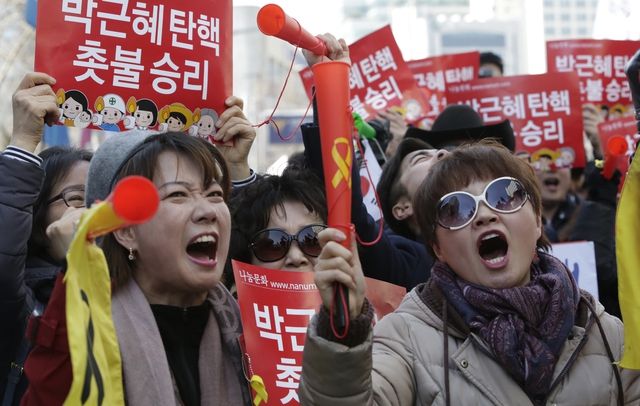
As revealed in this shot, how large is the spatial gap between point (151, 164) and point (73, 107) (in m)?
0.71

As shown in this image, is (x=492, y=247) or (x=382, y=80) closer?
(x=492, y=247)

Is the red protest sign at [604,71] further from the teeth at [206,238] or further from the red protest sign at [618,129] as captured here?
the teeth at [206,238]

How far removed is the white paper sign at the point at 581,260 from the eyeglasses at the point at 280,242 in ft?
5.53

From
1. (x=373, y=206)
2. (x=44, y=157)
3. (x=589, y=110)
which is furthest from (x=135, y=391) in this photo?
(x=589, y=110)

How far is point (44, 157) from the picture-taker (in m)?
3.89

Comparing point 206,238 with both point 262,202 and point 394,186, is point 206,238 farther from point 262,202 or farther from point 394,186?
point 394,186

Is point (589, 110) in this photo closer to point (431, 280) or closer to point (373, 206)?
point (373, 206)

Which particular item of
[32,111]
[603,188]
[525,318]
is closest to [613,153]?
[603,188]

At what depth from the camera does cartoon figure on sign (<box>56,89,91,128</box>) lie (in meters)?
3.37

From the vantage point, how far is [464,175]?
116 inches

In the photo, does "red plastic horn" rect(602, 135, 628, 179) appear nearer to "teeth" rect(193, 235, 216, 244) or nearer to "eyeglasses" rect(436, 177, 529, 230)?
"eyeglasses" rect(436, 177, 529, 230)

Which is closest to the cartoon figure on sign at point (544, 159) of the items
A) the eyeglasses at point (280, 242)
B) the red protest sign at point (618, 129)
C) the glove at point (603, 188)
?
the red protest sign at point (618, 129)

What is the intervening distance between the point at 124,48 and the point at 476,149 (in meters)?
1.57

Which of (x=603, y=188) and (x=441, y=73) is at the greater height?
(x=441, y=73)
